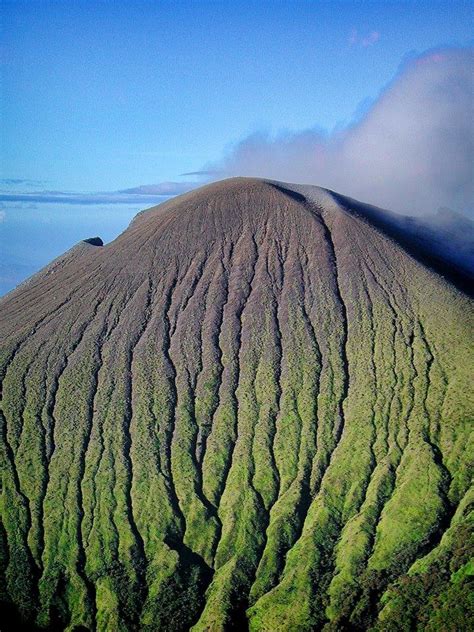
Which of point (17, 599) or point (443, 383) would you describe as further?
point (443, 383)

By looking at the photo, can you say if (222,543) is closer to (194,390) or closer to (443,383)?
(194,390)

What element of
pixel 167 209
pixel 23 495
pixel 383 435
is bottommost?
pixel 23 495

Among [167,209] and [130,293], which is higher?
[167,209]

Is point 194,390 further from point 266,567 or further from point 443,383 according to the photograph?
point 443,383

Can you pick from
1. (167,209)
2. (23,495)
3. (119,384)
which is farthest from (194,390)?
(167,209)

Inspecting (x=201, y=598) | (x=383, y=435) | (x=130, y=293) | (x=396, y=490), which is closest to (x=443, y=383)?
(x=383, y=435)

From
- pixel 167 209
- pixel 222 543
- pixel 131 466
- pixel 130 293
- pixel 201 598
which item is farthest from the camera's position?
pixel 167 209

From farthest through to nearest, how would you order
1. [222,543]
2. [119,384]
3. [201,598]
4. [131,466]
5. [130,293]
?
[130,293], [119,384], [131,466], [222,543], [201,598]
